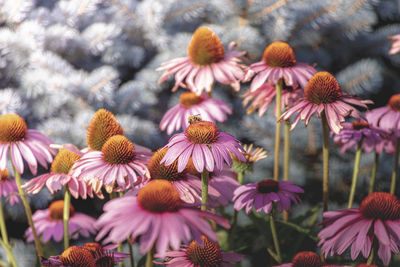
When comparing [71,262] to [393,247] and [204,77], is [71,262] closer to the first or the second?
[393,247]

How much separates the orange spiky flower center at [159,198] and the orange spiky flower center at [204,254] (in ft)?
0.37

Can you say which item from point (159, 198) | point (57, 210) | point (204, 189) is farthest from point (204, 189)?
point (57, 210)

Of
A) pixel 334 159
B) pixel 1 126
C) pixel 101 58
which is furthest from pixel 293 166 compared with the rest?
pixel 1 126

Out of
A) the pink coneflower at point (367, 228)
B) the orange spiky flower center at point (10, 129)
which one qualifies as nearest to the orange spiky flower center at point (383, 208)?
the pink coneflower at point (367, 228)

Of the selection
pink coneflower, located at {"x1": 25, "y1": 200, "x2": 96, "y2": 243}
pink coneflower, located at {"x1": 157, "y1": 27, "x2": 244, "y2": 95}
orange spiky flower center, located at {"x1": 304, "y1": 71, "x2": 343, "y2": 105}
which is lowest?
pink coneflower, located at {"x1": 25, "y1": 200, "x2": 96, "y2": 243}

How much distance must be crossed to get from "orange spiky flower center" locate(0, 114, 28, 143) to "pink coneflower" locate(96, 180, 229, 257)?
371 millimetres

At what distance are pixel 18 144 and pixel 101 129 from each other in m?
0.18

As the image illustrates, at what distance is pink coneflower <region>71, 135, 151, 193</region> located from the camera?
1.90ft

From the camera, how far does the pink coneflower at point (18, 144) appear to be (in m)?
0.71

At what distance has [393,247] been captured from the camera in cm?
51

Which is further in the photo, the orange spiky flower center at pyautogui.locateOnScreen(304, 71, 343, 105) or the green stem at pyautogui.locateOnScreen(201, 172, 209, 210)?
the orange spiky flower center at pyautogui.locateOnScreen(304, 71, 343, 105)

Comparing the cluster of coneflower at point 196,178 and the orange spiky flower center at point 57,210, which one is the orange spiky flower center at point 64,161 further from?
the orange spiky flower center at point 57,210

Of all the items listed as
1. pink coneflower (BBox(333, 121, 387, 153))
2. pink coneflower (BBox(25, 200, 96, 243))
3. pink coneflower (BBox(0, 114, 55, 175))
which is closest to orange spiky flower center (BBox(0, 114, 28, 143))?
pink coneflower (BBox(0, 114, 55, 175))

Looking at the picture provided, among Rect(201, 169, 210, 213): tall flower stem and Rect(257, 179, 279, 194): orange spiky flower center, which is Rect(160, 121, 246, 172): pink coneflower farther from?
Rect(257, 179, 279, 194): orange spiky flower center
